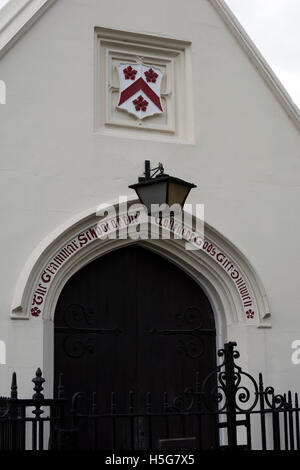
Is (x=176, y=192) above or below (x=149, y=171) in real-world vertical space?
below

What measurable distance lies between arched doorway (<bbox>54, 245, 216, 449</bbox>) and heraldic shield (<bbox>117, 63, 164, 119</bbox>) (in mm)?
1634

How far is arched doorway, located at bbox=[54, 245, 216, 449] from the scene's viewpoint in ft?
32.3

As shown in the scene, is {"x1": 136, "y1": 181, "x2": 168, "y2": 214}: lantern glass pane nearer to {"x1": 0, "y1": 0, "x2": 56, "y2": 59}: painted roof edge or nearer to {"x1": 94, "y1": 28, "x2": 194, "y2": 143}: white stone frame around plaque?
{"x1": 94, "y1": 28, "x2": 194, "y2": 143}: white stone frame around plaque

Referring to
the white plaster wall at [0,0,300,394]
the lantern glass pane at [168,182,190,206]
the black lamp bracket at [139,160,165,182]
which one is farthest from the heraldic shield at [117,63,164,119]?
the lantern glass pane at [168,182,190,206]

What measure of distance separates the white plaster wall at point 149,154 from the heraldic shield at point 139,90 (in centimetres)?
42

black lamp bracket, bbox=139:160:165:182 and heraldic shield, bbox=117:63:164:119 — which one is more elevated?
heraldic shield, bbox=117:63:164:119

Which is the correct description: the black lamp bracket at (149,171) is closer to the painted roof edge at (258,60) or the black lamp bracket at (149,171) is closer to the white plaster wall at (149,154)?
the white plaster wall at (149,154)

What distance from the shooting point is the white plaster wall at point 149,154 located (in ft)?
31.7

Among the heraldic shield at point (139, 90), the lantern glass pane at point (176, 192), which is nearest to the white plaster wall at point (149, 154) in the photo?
the heraldic shield at point (139, 90)

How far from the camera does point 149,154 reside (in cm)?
1032

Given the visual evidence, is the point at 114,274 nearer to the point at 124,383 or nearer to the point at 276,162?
the point at 124,383

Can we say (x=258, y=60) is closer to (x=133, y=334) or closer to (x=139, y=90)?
(x=139, y=90)

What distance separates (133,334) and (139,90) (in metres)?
2.87

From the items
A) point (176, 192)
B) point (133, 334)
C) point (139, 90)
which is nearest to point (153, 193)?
point (176, 192)
